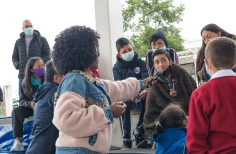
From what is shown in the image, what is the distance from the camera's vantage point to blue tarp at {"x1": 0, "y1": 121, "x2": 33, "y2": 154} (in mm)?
5206

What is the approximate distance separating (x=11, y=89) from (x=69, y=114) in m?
13.1

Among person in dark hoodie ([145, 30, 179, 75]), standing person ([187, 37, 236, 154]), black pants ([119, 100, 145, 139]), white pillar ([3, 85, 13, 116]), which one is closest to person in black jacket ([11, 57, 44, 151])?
black pants ([119, 100, 145, 139])

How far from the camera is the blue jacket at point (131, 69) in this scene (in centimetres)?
486

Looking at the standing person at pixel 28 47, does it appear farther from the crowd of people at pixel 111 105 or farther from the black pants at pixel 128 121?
the crowd of people at pixel 111 105

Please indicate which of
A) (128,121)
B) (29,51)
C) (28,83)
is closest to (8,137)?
(28,83)

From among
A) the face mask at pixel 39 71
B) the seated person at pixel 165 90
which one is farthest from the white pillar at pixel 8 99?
the seated person at pixel 165 90

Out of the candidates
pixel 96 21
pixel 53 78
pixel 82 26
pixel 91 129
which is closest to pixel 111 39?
pixel 96 21

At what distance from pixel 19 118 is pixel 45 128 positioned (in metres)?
1.22

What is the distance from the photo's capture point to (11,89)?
14.5 m

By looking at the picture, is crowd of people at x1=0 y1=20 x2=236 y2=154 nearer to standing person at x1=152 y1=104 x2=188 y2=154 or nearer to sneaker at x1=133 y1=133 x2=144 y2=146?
standing person at x1=152 y1=104 x2=188 y2=154

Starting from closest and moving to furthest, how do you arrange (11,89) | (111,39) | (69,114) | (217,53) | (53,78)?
(69,114), (217,53), (53,78), (111,39), (11,89)

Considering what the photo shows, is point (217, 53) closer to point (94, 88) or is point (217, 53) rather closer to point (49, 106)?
point (94, 88)

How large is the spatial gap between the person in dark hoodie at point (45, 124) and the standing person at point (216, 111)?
2358 mm

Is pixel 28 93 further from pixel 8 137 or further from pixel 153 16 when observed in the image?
pixel 153 16
